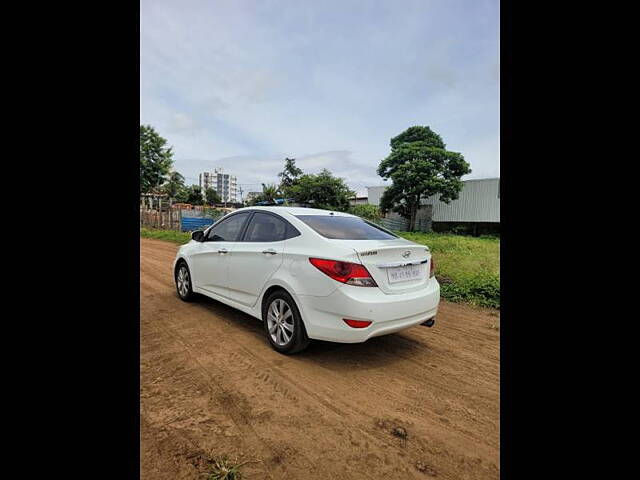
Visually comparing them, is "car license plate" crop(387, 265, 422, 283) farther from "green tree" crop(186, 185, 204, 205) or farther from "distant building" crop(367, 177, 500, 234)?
"green tree" crop(186, 185, 204, 205)

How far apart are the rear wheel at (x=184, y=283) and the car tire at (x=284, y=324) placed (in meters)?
2.04

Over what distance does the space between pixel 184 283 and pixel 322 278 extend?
9.88 feet

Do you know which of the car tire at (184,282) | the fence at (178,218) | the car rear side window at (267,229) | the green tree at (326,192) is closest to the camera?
the car rear side window at (267,229)

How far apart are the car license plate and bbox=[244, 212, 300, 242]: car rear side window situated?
40.5 inches

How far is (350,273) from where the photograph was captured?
114 inches

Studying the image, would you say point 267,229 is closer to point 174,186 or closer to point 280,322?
point 280,322

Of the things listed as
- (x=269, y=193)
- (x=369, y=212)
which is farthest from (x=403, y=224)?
(x=269, y=193)

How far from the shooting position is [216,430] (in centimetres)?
214

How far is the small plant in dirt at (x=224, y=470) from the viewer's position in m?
1.75

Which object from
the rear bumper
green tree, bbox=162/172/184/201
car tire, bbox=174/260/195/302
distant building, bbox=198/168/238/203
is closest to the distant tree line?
green tree, bbox=162/172/184/201

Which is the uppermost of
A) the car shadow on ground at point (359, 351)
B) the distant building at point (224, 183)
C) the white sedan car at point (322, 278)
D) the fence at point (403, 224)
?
the distant building at point (224, 183)

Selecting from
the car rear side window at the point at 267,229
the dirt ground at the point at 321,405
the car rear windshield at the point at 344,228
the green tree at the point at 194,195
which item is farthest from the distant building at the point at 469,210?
the green tree at the point at 194,195

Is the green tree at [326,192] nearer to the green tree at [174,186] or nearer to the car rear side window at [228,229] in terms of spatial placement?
the green tree at [174,186]
